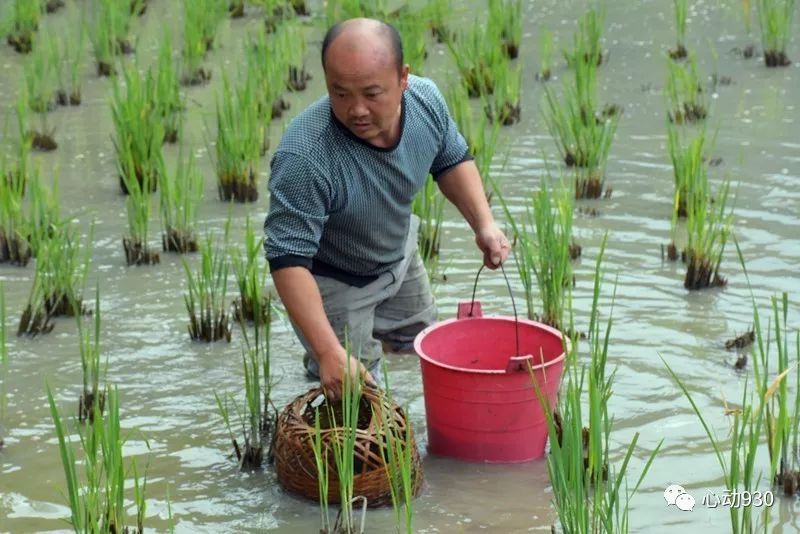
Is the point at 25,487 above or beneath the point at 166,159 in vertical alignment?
beneath

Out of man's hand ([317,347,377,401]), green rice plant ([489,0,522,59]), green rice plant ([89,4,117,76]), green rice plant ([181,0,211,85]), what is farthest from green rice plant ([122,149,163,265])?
green rice plant ([489,0,522,59])

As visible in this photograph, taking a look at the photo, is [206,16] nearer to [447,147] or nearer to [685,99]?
[685,99]

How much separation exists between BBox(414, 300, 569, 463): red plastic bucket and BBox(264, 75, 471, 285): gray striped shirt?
0.85 ft

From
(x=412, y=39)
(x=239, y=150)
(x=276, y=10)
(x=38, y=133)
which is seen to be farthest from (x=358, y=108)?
(x=276, y=10)

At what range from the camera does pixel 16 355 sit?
145 inches

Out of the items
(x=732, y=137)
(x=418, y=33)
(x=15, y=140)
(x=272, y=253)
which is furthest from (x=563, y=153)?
(x=272, y=253)

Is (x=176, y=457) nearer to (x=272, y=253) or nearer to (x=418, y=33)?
(x=272, y=253)

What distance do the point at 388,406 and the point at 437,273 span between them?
150 cm

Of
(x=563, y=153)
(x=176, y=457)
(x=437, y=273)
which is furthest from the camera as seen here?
(x=563, y=153)

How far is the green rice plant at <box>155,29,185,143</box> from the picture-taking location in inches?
206

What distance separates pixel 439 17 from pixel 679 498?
4590mm

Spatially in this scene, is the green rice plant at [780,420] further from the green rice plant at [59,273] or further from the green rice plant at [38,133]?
the green rice plant at [38,133]

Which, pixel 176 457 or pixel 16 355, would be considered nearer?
pixel 176 457

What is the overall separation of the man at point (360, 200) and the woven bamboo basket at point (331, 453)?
0.08 metres
